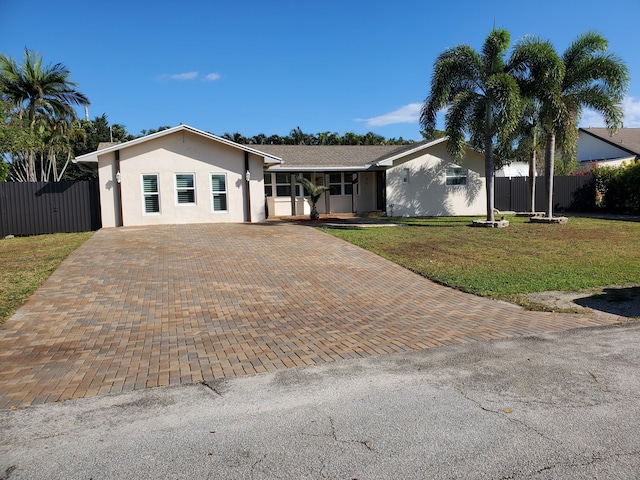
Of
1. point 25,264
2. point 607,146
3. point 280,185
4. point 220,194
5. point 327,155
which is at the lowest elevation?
point 25,264

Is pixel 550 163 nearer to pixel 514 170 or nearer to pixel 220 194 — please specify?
pixel 220 194

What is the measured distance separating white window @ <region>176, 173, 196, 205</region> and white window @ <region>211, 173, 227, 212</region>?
0.81 meters

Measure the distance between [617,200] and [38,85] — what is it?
→ 3376 centimetres

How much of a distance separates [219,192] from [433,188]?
1100 centimetres

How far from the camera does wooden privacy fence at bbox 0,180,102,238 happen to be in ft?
60.1

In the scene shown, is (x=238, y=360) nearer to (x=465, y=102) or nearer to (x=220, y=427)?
(x=220, y=427)

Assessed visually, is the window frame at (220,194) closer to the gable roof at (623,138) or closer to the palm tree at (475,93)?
the palm tree at (475,93)

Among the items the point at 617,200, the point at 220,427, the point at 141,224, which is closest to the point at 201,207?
the point at 141,224

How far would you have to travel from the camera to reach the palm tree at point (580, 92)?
18.1 meters

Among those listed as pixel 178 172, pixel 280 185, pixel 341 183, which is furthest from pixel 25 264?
pixel 341 183

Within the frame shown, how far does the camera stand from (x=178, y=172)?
1914 centimetres

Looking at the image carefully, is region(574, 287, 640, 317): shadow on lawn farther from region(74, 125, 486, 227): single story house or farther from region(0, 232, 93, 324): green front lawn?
region(74, 125, 486, 227): single story house

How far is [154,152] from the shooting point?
61.9 ft

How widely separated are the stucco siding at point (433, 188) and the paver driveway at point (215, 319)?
12087 millimetres
